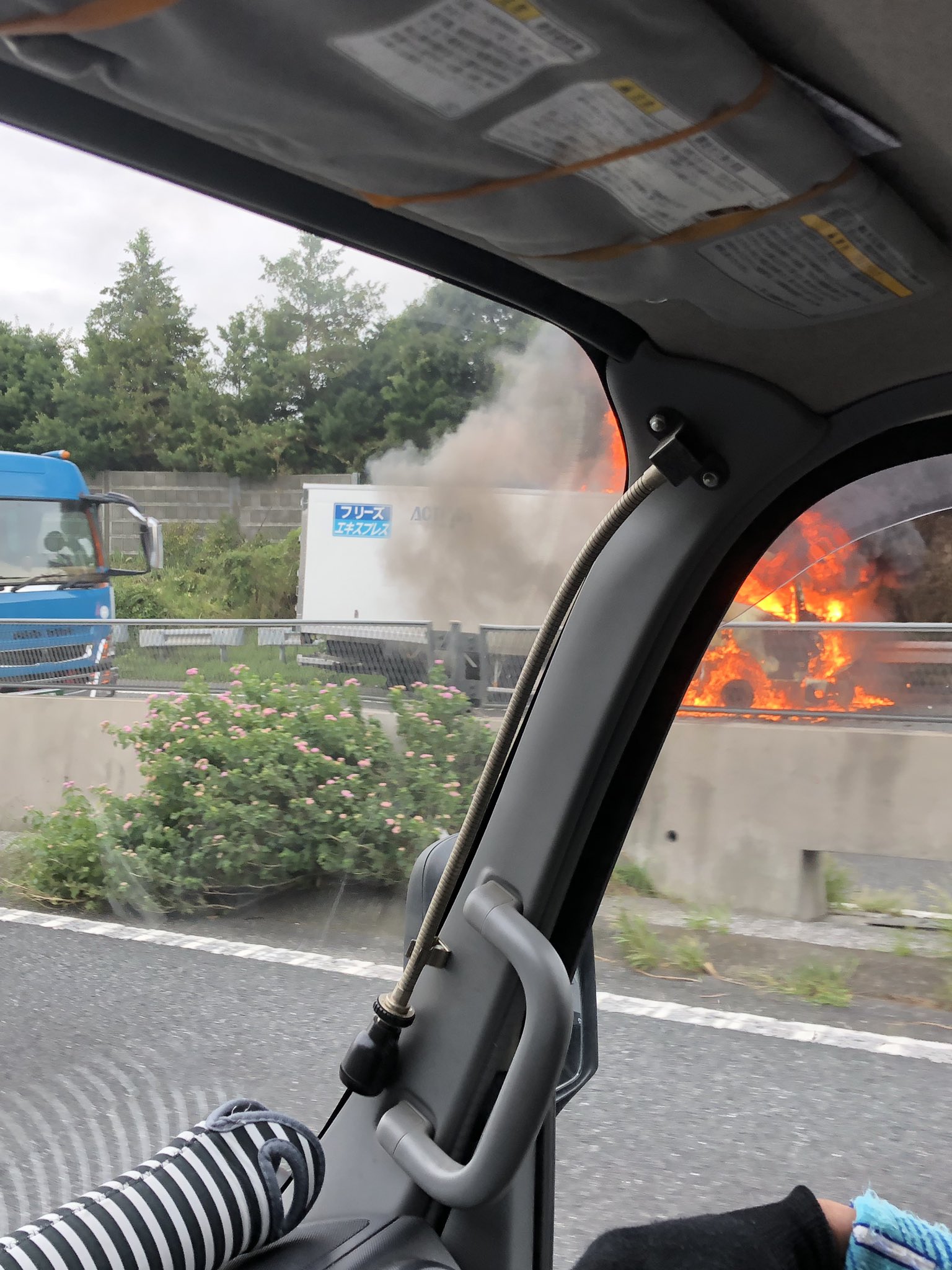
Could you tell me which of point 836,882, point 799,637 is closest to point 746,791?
point 836,882

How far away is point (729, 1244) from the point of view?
1.30 meters

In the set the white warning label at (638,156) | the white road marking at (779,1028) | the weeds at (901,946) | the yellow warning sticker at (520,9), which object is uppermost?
the yellow warning sticker at (520,9)

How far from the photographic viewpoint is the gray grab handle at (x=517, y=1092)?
121cm

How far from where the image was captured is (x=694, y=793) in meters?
2.06

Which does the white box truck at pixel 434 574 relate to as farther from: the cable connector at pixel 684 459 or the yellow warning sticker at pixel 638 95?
the yellow warning sticker at pixel 638 95

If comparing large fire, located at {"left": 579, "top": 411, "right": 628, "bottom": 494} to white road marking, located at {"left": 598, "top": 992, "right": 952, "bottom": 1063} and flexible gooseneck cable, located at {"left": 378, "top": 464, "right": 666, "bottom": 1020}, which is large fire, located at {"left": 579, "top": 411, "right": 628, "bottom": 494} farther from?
white road marking, located at {"left": 598, "top": 992, "right": 952, "bottom": 1063}

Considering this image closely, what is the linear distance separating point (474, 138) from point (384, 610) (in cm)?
120

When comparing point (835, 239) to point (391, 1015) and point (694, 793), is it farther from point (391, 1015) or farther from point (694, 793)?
point (694, 793)

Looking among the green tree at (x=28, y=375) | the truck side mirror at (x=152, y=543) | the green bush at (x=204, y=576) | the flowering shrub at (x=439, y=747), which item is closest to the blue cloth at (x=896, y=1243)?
the flowering shrub at (x=439, y=747)

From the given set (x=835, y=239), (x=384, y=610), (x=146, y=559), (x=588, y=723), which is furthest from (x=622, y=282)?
(x=384, y=610)

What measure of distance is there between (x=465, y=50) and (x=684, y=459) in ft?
2.38

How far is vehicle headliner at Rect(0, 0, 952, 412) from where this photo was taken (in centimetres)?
73

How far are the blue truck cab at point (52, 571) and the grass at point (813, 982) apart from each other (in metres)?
1.24

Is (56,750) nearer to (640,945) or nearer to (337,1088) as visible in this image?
(337,1088)
